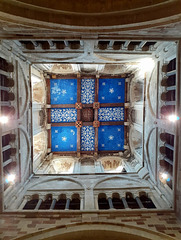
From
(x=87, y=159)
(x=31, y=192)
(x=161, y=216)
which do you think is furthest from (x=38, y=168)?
(x=161, y=216)

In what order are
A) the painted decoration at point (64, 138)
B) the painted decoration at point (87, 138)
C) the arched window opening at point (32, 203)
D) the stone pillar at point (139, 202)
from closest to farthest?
the stone pillar at point (139, 202)
the arched window opening at point (32, 203)
the painted decoration at point (64, 138)
the painted decoration at point (87, 138)

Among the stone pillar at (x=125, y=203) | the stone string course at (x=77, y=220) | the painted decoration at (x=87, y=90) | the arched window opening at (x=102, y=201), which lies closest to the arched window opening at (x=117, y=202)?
the stone pillar at (x=125, y=203)

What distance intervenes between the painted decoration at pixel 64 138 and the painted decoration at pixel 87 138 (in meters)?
0.80

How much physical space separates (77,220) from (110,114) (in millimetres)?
10520

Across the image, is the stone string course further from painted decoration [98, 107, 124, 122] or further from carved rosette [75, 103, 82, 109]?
carved rosette [75, 103, 82, 109]

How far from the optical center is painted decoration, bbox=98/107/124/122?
1559 centimetres

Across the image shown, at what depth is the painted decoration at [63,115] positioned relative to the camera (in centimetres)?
1553

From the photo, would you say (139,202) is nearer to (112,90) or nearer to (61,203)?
(61,203)

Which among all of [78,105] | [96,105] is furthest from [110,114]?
[78,105]

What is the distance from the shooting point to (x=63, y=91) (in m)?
15.5

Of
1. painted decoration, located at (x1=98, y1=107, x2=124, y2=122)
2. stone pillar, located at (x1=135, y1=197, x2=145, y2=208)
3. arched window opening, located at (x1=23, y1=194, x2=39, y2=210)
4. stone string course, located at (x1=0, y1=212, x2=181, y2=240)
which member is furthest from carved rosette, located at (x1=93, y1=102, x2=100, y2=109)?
stone string course, located at (x1=0, y1=212, x2=181, y2=240)

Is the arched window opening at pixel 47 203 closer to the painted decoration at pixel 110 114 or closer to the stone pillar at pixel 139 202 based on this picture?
the stone pillar at pixel 139 202

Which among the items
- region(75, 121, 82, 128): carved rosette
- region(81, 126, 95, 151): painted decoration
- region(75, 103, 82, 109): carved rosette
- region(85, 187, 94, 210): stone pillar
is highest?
region(75, 103, 82, 109): carved rosette

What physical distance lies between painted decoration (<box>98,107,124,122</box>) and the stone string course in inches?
378
